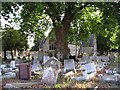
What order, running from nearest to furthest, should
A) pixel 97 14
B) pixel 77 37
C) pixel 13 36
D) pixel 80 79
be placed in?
pixel 80 79, pixel 97 14, pixel 77 37, pixel 13 36

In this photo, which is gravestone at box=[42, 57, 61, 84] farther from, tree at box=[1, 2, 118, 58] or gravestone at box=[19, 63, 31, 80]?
tree at box=[1, 2, 118, 58]

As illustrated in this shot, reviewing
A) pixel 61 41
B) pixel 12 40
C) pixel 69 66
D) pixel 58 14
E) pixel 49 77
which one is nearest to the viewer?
pixel 49 77

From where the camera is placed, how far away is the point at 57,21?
17.8 metres

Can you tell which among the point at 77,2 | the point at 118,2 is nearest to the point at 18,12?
the point at 77,2

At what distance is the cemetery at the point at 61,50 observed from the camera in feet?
25.6

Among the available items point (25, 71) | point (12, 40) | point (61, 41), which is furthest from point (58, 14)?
point (12, 40)

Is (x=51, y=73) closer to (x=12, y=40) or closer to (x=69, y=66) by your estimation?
(x=69, y=66)

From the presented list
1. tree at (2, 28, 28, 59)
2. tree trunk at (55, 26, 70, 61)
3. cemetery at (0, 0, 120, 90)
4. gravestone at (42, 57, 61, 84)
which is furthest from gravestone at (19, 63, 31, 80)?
tree at (2, 28, 28, 59)

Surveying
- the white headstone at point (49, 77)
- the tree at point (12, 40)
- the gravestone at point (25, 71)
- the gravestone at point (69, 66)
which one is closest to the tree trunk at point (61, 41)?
the gravestone at point (69, 66)

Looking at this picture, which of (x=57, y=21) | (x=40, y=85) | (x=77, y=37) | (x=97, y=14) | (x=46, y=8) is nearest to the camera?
(x=40, y=85)

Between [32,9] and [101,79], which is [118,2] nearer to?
[32,9]

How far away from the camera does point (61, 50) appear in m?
17.9

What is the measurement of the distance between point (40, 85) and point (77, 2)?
10451 millimetres

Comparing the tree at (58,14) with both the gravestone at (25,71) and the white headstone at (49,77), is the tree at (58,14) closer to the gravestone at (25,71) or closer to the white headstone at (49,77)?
the gravestone at (25,71)
